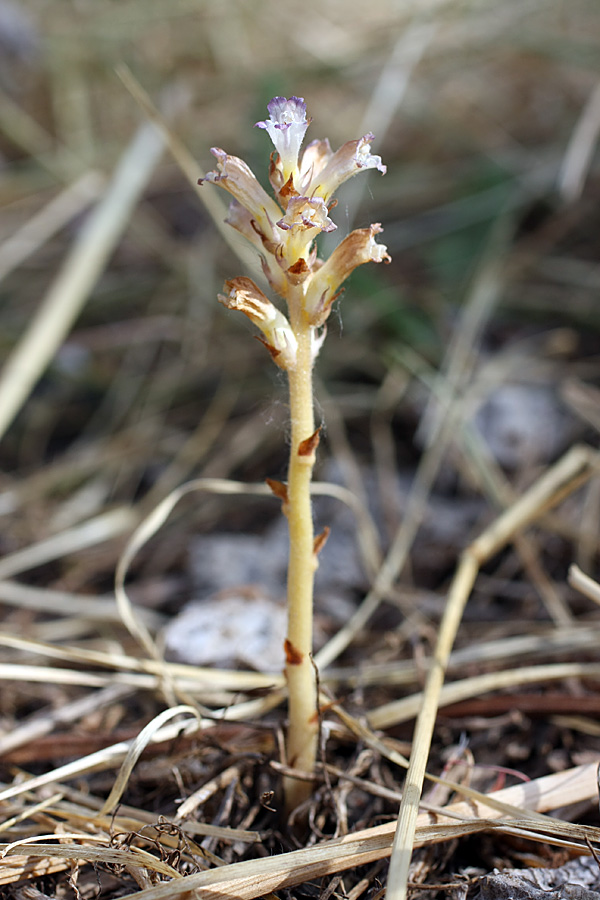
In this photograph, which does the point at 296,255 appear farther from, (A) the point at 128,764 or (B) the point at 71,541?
(B) the point at 71,541

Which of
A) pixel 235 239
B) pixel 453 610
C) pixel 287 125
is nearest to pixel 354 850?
pixel 453 610

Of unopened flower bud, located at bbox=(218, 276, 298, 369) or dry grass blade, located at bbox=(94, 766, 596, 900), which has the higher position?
unopened flower bud, located at bbox=(218, 276, 298, 369)

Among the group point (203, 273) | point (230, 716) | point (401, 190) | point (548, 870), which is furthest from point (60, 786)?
point (401, 190)

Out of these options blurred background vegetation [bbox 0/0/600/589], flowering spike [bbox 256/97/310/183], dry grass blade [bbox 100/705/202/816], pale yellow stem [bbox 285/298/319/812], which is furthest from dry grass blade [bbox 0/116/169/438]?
flowering spike [bbox 256/97/310/183]

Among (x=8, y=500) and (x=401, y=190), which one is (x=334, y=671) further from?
(x=401, y=190)

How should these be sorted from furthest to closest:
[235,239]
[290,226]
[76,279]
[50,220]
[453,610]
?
[50,220] < [76,279] < [235,239] < [453,610] < [290,226]

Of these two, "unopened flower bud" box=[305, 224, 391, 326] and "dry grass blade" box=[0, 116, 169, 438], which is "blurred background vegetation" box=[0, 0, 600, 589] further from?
"unopened flower bud" box=[305, 224, 391, 326]

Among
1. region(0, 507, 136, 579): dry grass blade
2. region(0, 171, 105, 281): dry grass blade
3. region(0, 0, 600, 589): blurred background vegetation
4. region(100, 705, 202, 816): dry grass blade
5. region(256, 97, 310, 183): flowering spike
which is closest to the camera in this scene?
region(256, 97, 310, 183): flowering spike
